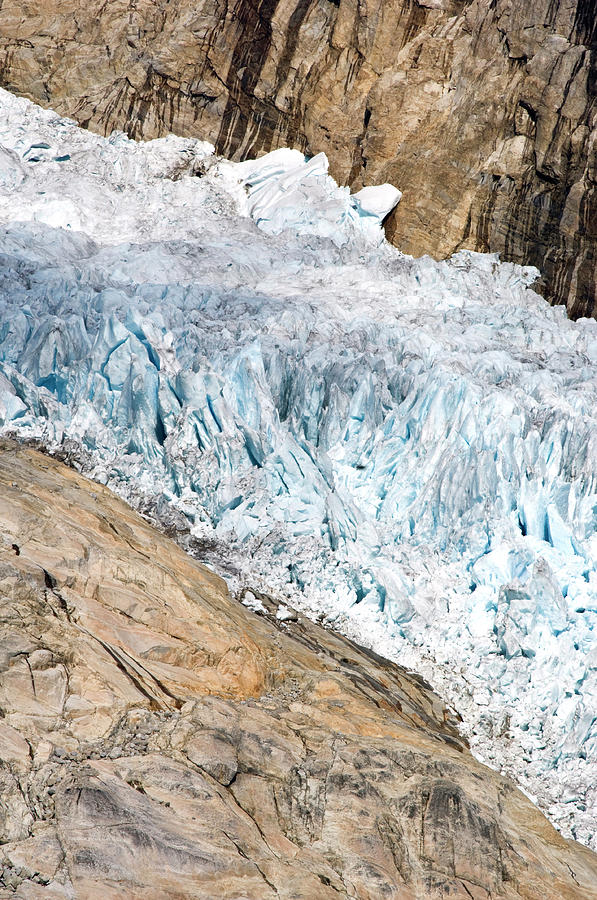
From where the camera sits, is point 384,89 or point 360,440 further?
point 384,89

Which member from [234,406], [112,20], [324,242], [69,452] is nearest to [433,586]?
[234,406]

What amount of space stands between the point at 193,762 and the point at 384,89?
18.2m

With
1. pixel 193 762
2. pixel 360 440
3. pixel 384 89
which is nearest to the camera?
pixel 193 762

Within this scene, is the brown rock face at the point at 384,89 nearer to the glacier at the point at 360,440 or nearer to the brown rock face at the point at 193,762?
the glacier at the point at 360,440

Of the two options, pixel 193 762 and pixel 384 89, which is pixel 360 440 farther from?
pixel 384 89

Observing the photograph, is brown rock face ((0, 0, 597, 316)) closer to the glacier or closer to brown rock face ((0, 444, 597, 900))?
the glacier

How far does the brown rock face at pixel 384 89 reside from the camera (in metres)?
19.5

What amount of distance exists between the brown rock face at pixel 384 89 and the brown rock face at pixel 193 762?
1351 cm

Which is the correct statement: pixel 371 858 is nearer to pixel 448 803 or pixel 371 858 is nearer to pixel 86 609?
pixel 448 803

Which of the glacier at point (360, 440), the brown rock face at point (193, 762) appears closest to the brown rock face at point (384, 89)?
the glacier at point (360, 440)

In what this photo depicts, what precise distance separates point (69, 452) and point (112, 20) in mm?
14425

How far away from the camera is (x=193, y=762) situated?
6262mm

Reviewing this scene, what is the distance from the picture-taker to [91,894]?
5121mm

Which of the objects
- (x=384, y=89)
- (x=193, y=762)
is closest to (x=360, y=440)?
(x=193, y=762)
